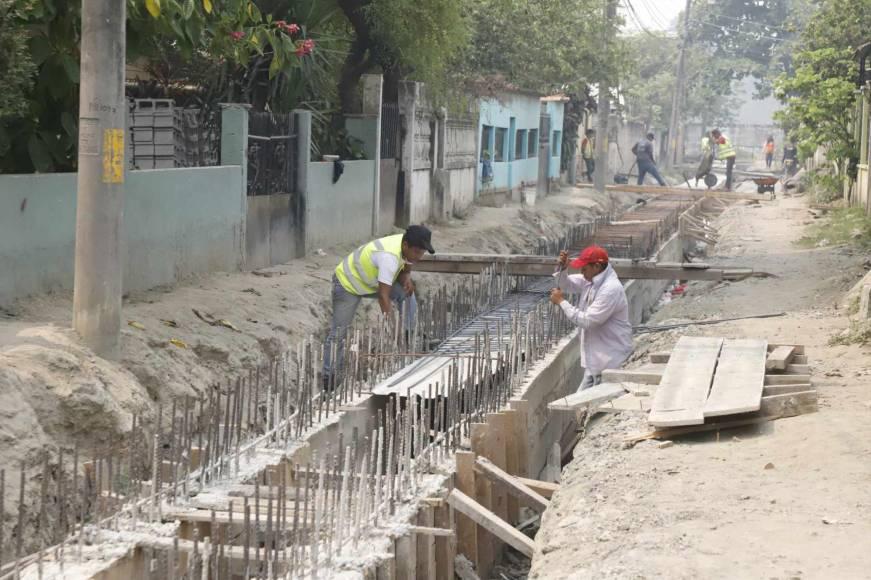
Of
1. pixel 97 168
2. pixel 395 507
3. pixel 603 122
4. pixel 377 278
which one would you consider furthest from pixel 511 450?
pixel 603 122

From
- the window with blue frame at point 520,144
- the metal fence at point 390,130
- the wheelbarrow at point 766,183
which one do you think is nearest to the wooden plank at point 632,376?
the metal fence at point 390,130

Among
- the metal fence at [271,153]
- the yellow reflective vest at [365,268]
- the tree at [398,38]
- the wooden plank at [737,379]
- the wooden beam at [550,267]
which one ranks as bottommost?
the wooden plank at [737,379]

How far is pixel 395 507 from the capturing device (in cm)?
656

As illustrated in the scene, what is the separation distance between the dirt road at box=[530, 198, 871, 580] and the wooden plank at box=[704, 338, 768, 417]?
7.1 inches

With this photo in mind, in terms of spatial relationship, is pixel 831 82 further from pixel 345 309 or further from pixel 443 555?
pixel 443 555

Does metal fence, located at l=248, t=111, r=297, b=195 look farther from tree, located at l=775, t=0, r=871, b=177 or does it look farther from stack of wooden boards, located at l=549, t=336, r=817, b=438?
tree, located at l=775, t=0, r=871, b=177

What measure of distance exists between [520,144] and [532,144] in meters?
1.42

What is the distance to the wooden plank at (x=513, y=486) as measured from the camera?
715 cm

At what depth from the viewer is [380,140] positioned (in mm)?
17766

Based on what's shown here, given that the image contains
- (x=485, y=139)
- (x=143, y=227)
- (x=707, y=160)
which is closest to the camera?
(x=143, y=227)

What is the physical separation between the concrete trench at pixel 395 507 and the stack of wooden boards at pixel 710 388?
24.3 inches

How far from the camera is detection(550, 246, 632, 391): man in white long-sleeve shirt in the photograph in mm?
8570

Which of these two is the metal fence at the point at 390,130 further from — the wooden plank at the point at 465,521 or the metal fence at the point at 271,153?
the wooden plank at the point at 465,521

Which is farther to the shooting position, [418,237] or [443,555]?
[418,237]
